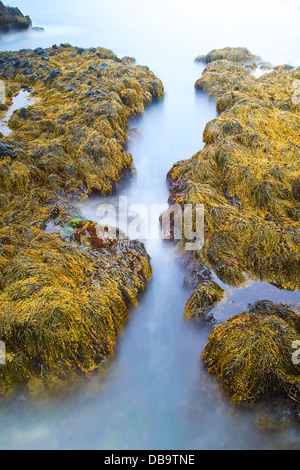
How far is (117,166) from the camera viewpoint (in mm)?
8164

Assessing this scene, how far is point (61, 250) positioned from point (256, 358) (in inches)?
136

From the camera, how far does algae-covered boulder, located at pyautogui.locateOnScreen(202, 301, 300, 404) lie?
348 centimetres

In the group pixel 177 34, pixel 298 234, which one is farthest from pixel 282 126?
pixel 177 34

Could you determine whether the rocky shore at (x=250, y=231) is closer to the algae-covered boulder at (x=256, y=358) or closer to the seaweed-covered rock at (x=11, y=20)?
the algae-covered boulder at (x=256, y=358)

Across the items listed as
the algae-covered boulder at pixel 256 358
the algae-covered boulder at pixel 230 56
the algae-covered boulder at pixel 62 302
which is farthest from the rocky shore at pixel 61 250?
the algae-covered boulder at pixel 230 56

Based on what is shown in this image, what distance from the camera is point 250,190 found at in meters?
6.47

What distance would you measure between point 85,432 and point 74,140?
7.23m

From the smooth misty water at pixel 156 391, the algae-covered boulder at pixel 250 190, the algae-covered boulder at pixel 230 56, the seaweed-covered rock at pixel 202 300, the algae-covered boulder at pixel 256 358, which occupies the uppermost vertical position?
the algae-covered boulder at pixel 230 56

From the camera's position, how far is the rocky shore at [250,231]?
3.63 meters

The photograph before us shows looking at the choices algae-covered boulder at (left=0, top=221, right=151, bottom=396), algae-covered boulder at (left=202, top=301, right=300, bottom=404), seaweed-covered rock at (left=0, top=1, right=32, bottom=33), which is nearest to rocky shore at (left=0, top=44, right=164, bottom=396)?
algae-covered boulder at (left=0, top=221, right=151, bottom=396)

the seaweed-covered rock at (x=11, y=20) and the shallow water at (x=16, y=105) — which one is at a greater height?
the seaweed-covered rock at (x=11, y=20)

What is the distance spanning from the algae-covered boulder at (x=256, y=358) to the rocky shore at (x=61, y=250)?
1622mm

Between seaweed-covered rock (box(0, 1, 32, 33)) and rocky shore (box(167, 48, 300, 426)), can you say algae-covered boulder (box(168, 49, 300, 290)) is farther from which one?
seaweed-covered rock (box(0, 1, 32, 33))

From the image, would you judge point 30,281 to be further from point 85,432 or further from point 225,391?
point 225,391
